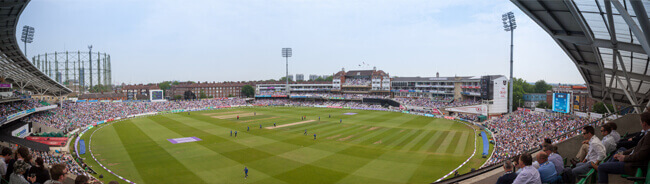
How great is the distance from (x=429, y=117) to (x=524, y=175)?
5156 centimetres

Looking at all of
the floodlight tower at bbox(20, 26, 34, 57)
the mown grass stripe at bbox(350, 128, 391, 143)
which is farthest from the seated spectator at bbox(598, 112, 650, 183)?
the floodlight tower at bbox(20, 26, 34, 57)

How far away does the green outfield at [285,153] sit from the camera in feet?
66.6

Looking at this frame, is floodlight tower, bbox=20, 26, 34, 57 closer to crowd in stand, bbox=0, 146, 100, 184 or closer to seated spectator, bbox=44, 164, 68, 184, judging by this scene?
crowd in stand, bbox=0, 146, 100, 184

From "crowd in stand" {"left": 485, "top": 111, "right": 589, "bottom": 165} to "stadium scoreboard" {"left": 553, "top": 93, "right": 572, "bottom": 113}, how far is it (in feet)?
2.84

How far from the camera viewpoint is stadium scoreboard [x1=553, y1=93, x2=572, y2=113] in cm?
3075

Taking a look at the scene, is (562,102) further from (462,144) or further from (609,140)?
(609,140)

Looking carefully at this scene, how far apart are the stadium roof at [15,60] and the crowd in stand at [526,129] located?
98.6ft

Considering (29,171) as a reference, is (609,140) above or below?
above

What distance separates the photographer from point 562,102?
31.4m

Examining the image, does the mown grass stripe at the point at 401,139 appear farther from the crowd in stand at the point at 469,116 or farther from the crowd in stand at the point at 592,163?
the crowd in stand at the point at 592,163

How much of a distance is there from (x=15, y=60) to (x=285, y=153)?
83.0 feet

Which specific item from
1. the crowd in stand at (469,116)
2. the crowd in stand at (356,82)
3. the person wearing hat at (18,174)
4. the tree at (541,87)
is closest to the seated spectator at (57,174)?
the person wearing hat at (18,174)

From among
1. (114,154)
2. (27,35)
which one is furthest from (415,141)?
(27,35)

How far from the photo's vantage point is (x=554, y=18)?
33.1 ft
